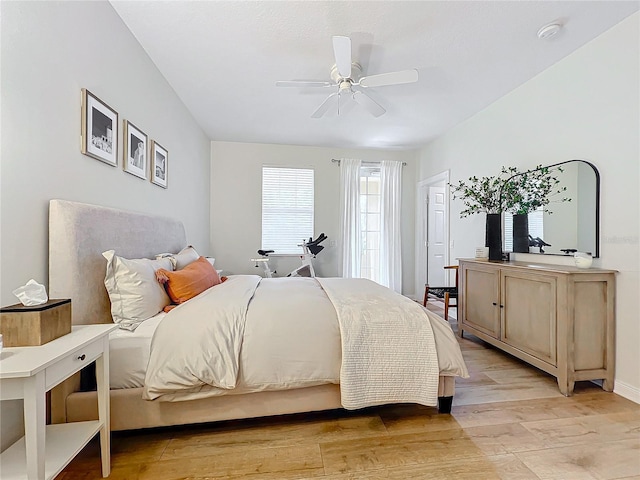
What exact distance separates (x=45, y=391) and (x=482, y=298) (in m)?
3.23

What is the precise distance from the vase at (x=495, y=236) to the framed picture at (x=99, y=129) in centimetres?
344

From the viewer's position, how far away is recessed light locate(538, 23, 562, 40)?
7.15ft


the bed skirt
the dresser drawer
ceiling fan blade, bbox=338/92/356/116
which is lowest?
the bed skirt

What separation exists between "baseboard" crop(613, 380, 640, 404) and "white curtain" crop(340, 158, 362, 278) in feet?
11.2

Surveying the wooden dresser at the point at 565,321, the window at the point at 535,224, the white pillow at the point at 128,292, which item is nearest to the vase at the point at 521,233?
the window at the point at 535,224

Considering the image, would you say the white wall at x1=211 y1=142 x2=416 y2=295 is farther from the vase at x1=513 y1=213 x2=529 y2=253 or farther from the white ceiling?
the vase at x1=513 y1=213 x2=529 y2=253

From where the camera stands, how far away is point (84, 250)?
165cm

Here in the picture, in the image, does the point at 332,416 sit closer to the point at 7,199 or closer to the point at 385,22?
the point at 7,199

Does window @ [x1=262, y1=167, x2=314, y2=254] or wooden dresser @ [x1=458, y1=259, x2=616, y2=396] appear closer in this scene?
wooden dresser @ [x1=458, y1=259, x2=616, y2=396]

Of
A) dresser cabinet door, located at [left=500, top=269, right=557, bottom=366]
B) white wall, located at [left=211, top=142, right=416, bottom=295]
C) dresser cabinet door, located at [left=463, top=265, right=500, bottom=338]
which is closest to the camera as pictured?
dresser cabinet door, located at [left=500, top=269, right=557, bottom=366]

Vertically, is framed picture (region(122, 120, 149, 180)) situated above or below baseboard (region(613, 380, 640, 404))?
above

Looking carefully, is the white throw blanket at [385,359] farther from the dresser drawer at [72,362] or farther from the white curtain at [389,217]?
the white curtain at [389,217]

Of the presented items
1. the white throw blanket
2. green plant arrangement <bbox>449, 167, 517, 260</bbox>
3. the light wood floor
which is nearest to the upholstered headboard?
the light wood floor

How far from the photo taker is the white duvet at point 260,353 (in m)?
Answer: 1.54
